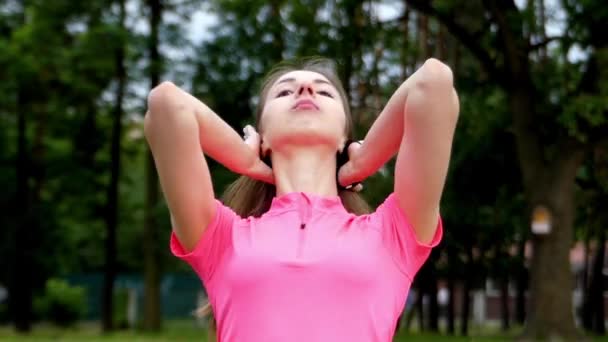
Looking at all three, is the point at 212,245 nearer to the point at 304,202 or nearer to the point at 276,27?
the point at 304,202

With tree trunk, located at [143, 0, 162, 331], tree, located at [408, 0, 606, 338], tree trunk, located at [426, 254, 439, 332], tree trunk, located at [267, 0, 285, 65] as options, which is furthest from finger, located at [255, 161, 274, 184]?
tree trunk, located at [143, 0, 162, 331]

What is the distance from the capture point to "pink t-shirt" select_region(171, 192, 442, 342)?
2.38 meters

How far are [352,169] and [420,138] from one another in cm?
36

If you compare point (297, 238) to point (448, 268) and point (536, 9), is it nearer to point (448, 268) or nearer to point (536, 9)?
point (536, 9)

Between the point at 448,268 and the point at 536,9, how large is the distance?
29.9ft

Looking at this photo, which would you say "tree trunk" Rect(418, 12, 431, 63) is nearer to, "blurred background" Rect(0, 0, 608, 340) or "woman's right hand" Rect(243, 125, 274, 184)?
"blurred background" Rect(0, 0, 608, 340)

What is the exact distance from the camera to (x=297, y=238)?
8.16 ft

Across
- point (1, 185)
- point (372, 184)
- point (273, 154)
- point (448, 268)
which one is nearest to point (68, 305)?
point (1, 185)

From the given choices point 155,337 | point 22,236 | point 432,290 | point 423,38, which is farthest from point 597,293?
point 22,236

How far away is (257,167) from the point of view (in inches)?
106

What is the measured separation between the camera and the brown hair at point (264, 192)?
2.84m

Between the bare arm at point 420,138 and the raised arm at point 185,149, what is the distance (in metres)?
0.38

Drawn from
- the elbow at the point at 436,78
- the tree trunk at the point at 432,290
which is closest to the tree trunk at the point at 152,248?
the tree trunk at the point at 432,290

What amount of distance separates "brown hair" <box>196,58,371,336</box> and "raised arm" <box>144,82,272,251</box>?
11.7 inches
